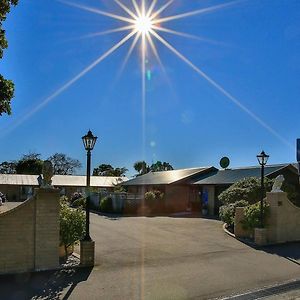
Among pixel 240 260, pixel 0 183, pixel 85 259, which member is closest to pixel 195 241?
pixel 240 260

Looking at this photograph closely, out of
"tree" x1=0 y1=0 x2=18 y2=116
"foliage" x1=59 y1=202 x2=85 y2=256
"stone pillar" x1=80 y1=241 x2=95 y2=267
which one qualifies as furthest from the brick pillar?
"tree" x1=0 y1=0 x2=18 y2=116

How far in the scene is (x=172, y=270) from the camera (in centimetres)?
1054

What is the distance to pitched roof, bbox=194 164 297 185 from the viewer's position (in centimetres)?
2866

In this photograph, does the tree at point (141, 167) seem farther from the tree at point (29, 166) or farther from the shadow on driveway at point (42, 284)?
the shadow on driveway at point (42, 284)

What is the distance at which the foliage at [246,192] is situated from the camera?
22.0 metres

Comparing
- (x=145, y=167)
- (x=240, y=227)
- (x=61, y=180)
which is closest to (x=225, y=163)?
(x=240, y=227)

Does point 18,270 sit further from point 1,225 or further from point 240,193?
point 240,193

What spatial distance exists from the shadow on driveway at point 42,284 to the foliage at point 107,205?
70.0 ft

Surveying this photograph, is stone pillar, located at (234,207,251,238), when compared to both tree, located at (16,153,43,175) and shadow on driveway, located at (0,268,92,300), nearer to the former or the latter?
shadow on driveway, located at (0,268,92,300)

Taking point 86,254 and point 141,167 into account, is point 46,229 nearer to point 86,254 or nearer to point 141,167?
point 86,254

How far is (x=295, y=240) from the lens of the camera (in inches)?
659

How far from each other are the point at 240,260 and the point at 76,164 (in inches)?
3122

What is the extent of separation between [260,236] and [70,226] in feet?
25.9

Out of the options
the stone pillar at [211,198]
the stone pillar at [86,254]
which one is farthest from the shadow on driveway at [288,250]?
the stone pillar at [211,198]
